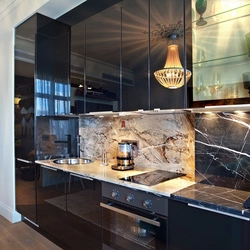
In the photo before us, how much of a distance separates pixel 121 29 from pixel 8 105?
213 cm

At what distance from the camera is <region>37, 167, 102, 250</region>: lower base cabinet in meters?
2.00

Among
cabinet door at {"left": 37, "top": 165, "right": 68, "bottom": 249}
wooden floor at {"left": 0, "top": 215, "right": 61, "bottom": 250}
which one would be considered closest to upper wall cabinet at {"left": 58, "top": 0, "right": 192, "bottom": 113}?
cabinet door at {"left": 37, "top": 165, "right": 68, "bottom": 249}

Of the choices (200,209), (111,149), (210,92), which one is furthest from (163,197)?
(111,149)

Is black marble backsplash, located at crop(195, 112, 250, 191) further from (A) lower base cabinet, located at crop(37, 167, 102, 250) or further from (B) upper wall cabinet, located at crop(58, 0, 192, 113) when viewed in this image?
(A) lower base cabinet, located at crop(37, 167, 102, 250)

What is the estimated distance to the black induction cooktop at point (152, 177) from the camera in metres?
1.78

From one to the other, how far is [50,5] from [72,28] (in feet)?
1.11

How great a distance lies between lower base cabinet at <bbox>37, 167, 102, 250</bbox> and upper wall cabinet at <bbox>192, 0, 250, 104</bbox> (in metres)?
1.22

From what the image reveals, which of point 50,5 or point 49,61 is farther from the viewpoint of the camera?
point 49,61

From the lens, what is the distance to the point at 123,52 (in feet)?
6.73

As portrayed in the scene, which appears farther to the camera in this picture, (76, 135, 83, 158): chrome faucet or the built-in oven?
(76, 135, 83, 158): chrome faucet

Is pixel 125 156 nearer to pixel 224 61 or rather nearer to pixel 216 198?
pixel 216 198

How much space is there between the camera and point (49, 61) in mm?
2887

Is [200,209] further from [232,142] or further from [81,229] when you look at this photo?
[81,229]

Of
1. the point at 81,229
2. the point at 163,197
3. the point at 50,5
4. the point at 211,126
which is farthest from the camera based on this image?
the point at 50,5
